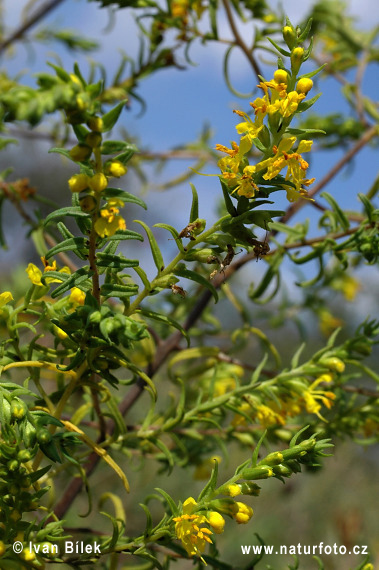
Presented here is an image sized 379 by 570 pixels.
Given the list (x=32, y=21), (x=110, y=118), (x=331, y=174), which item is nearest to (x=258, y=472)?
(x=110, y=118)

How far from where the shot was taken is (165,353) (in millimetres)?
1391

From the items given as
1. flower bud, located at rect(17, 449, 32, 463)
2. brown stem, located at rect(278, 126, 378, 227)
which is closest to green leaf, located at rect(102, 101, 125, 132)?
flower bud, located at rect(17, 449, 32, 463)

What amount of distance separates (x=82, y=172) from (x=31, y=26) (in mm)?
1759

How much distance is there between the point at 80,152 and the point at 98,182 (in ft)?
0.12

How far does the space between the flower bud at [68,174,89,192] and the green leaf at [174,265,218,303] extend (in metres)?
0.17

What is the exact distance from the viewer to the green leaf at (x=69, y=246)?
686mm

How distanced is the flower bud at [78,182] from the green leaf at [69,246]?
92 mm

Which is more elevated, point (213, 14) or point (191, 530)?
point (213, 14)

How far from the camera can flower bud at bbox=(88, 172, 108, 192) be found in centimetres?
62

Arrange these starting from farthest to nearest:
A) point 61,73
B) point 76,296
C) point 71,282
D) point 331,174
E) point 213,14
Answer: point 331,174
point 213,14
point 76,296
point 71,282
point 61,73

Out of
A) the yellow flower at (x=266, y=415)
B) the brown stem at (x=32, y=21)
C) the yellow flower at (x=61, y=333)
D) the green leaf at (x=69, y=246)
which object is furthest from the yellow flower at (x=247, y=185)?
the brown stem at (x=32, y=21)

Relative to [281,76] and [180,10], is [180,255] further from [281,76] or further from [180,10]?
[180,10]

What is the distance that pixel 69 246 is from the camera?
0.69 metres

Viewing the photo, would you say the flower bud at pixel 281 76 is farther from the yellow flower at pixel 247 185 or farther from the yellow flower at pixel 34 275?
the yellow flower at pixel 34 275
